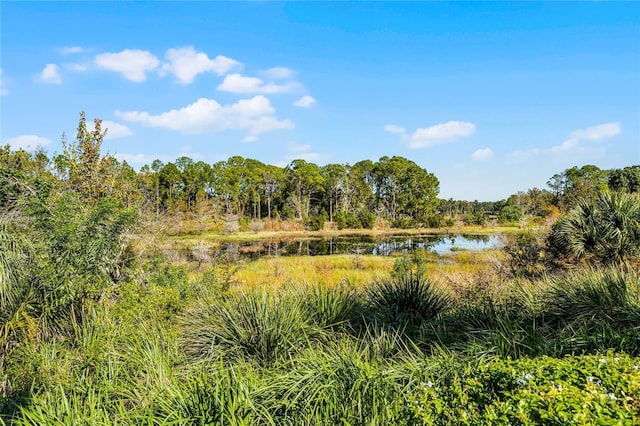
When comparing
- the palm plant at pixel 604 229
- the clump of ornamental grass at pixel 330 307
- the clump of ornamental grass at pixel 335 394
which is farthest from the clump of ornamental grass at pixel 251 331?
the palm plant at pixel 604 229

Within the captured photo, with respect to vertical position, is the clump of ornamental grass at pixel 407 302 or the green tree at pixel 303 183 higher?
the green tree at pixel 303 183

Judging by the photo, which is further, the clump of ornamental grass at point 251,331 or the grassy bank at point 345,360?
the clump of ornamental grass at point 251,331

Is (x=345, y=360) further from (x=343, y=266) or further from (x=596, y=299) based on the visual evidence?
(x=343, y=266)

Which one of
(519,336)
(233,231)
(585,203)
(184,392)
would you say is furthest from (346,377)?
(233,231)

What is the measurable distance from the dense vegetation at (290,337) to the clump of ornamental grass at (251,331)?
3 centimetres

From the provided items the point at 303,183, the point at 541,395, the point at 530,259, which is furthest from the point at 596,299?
the point at 303,183

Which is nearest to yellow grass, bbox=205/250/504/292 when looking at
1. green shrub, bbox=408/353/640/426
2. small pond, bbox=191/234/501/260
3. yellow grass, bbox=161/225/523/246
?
small pond, bbox=191/234/501/260

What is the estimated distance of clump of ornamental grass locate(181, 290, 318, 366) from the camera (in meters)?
4.64

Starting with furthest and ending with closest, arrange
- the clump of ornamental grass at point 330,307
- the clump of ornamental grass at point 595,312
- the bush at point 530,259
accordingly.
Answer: the bush at point 530,259 < the clump of ornamental grass at point 330,307 < the clump of ornamental grass at point 595,312

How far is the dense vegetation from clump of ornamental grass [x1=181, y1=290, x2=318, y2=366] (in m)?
0.03

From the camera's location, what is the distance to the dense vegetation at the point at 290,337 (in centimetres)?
275

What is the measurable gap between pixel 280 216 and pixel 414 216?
22054 mm

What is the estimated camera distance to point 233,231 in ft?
158

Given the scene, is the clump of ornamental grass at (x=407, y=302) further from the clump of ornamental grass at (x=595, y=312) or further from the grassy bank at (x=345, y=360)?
the clump of ornamental grass at (x=595, y=312)
